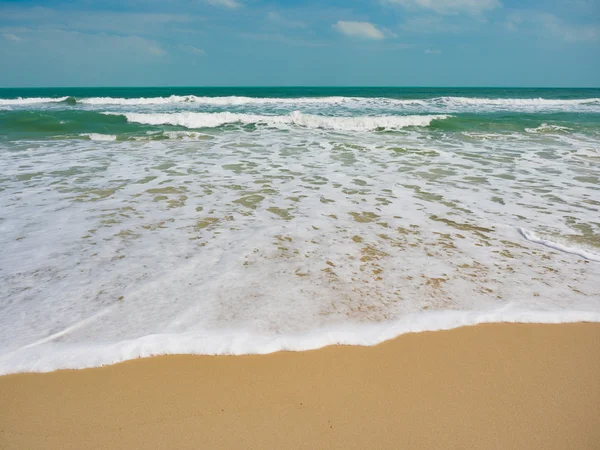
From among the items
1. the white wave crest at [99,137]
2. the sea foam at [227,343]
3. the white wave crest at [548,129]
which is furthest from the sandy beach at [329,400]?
the white wave crest at [548,129]

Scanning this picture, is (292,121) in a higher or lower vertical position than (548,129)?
higher

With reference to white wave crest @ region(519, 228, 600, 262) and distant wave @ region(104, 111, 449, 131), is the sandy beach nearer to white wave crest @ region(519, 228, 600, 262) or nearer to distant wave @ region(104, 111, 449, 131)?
white wave crest @ region(519, 228, 600, 262)

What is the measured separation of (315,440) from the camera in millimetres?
1812

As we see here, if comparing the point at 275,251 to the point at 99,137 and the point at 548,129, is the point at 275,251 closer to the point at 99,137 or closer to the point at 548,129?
the point at 99,137

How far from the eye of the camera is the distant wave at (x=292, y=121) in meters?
16.0

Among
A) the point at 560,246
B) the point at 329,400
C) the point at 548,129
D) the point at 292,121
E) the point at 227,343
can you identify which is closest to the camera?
the point at 329,400

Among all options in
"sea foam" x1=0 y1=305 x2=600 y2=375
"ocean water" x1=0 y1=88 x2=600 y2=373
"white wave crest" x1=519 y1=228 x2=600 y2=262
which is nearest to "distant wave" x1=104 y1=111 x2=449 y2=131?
"ocean water" x1=0 y1=88 x2=600 y2=373

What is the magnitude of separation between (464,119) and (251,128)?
8.67 meters

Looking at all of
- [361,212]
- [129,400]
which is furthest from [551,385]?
[361,212]

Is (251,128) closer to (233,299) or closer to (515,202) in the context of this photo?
(515,202)

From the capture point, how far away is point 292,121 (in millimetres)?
16531

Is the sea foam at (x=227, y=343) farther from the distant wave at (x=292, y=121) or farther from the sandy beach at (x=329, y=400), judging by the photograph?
the distant wave at (x=292, y=121)

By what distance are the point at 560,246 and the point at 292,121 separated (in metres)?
13.6

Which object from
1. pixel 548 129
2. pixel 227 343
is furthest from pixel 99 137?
pixel 548 129
